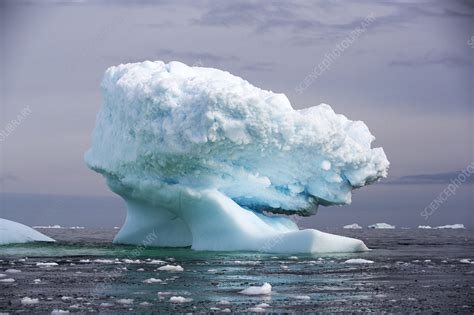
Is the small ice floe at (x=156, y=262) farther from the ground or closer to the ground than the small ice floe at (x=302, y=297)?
farther from the ground

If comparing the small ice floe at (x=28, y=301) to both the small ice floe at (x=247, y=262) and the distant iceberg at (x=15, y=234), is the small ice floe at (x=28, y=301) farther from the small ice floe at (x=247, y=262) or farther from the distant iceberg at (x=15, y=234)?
the distant iceberg at (x=15, y=234)

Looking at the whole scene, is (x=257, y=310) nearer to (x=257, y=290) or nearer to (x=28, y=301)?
(x=257, y=290)

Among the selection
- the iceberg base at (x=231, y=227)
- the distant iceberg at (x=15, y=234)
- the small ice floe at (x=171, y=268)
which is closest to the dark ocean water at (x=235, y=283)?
the small ice floe at (x=171, y=268)

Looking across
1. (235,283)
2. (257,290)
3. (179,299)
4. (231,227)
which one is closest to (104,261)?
(231,227)

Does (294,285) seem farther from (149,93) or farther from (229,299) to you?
(149,93)

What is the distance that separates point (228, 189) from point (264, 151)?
1755 mm

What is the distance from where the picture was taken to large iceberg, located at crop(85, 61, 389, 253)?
24984 millimetres

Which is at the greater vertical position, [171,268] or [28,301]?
[171,268]

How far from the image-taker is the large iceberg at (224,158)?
2498cm

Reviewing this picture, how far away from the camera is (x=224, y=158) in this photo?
26000mm

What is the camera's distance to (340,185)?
2792 centimetres

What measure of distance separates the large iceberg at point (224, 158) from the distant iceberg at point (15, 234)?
453 cm

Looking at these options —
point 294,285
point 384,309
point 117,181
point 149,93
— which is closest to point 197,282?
point 294,285

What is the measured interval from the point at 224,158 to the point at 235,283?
1080 cm
